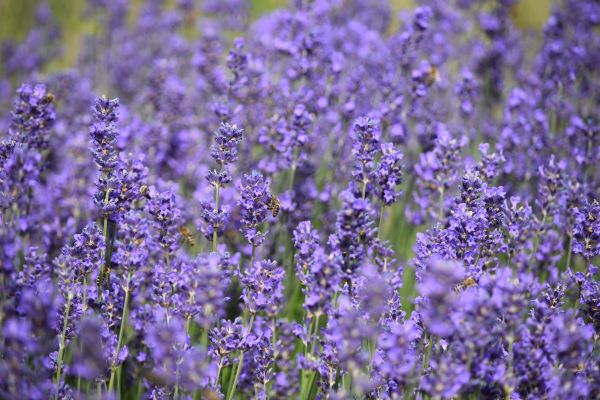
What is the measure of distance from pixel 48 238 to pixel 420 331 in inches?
72.8

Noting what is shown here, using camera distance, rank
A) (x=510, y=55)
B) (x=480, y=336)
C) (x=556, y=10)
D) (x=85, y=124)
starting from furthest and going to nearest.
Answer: (x=510, y=55)
(x=556, y=10)
(x=85, y=124)
(x=480, y=336)

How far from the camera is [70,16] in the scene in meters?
8.95

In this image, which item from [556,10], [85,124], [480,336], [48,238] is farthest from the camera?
[556,10]

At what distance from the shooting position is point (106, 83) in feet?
20.8

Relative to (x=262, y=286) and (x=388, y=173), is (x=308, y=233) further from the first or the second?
(x=388, y=173)

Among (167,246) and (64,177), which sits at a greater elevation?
(64,177)

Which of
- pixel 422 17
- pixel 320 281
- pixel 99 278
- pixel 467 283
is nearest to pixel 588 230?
pixel 467 283

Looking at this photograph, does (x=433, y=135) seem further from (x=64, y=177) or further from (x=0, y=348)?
(x=0, y=348)

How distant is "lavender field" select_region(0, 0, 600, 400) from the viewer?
213cm

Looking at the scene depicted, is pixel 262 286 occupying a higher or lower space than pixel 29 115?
lower

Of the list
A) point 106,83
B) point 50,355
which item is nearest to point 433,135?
point 50,355

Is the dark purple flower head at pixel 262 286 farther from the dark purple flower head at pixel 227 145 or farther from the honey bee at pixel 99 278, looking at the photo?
the honey bee at pixel 99 278

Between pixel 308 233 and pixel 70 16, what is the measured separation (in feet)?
25.1

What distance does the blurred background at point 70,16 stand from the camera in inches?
313
